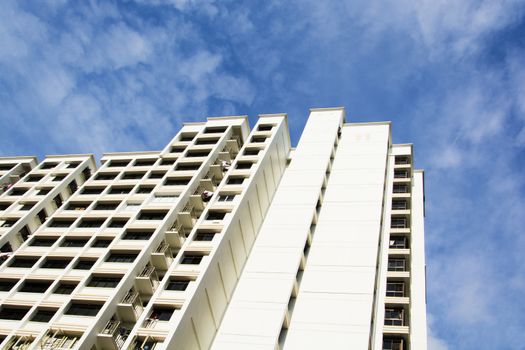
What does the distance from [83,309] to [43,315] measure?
10.7 ft

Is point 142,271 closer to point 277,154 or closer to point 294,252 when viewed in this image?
point 294,252

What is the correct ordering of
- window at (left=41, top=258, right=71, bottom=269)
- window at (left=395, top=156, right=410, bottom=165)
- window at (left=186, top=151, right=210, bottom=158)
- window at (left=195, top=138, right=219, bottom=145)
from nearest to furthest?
window at (left=41, top=258, right=71, bottom=269) < window at (left=186, top=151, right=210, bottom=158) < window at (left=195, top=138, right=219, bottom=145) < window at (left=395, top=156, right=410, bottom=165)

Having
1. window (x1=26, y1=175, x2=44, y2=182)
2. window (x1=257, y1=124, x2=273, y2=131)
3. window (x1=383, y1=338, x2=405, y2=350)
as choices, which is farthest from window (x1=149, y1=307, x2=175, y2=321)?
window (x1=26, y1=175, x2=44, y2=182)

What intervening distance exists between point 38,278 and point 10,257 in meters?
4.74

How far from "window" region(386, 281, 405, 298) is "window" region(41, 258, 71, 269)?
85.9 ft

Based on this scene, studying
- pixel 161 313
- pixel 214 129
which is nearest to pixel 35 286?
→ pixel 161 313

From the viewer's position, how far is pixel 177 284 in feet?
110

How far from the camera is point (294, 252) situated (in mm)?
39219

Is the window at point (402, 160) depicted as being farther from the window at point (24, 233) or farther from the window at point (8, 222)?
the window at point (8, 222)

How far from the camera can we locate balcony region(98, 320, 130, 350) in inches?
1153

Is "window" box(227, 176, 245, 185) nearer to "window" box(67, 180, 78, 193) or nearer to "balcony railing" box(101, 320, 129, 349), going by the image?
"balcony railing" box(101, 320, 129, 349)

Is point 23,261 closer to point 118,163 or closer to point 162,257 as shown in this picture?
point 162,257

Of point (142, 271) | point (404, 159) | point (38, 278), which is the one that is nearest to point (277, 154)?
point (404, 159)

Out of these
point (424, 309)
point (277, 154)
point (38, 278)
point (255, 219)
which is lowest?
point (38, 278)
